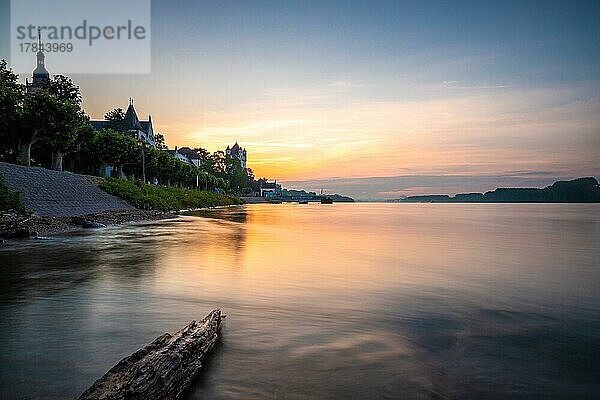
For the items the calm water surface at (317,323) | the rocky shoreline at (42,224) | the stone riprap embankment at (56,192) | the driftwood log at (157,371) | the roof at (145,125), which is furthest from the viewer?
the roof at (145,125)

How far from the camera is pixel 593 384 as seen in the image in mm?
5945

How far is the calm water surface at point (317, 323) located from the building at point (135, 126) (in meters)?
105

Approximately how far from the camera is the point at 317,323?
29.1ft

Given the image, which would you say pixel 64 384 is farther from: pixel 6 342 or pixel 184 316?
pixel 184 316

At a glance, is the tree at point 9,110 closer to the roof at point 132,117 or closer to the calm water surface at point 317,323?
the calm water surface at point 317,323

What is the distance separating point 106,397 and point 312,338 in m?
4.22

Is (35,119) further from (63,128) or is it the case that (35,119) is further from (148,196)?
(148,196)

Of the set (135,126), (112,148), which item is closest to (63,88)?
(112,148)

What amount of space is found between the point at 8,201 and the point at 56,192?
11.8 m

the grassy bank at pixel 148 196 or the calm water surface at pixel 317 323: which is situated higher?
the grassy bank at pixel 148 196

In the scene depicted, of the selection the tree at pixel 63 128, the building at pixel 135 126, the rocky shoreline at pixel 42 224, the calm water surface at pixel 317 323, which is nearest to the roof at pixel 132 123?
the building at pixel 135 126

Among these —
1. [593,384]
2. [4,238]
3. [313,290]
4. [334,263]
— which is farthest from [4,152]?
[593,384]

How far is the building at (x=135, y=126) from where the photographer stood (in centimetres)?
11562

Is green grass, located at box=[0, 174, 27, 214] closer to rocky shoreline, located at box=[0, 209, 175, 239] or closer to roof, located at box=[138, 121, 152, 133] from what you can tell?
rocky shoreline, located at box=[0, 209, 175, 239]
